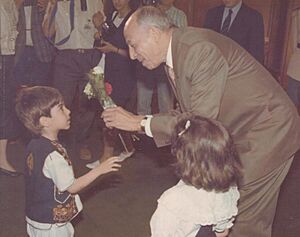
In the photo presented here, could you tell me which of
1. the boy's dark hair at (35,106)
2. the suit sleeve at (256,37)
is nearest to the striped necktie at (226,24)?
the suit sleeve at (256,37)

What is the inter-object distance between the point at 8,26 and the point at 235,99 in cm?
221

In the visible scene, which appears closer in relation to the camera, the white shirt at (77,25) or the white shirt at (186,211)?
the white shirt at (186,211)

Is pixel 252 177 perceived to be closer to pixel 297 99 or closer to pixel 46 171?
pixel 46 171

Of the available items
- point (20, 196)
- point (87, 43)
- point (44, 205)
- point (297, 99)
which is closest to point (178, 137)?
point (44, 205)

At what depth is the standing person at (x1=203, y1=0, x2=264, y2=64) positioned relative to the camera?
14.5 feet

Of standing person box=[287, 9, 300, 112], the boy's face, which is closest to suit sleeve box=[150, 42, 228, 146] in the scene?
the boy's face

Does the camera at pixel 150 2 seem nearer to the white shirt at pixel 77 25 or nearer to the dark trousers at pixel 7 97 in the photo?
the white shirt at pixel 77 25

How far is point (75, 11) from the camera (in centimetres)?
418

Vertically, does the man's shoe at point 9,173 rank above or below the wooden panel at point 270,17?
below

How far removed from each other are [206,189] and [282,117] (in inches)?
23.2

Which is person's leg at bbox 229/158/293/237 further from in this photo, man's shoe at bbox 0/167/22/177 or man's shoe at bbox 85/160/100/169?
man's shoe at bbox 0/167/22/177

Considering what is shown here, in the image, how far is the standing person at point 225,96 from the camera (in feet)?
7.57

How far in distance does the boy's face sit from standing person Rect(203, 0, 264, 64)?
7.50 feet

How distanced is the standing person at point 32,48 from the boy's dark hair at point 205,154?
2.52m
